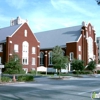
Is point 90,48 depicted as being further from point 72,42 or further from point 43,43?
point 43,43

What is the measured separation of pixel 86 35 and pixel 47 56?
14.6 meters

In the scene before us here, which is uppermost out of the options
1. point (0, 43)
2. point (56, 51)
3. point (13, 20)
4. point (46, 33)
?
point (13, 20)

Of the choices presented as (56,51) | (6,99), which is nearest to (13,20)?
(56,51)

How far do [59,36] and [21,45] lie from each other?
18.2 m

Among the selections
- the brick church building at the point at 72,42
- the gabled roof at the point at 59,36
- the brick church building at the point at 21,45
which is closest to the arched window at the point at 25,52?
the brick church building at the point at 21,45

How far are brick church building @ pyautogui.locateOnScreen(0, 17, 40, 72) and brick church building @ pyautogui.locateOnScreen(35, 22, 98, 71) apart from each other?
727 cm

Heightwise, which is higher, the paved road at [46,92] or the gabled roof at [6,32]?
the gabled roof at [6,32]

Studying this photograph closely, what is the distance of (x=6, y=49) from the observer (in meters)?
54.3

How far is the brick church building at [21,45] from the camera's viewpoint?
2143 inches

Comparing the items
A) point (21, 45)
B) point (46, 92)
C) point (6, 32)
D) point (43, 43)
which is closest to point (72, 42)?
point (43, 43)

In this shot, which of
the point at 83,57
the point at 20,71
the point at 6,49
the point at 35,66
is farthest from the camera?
the point at 83,57

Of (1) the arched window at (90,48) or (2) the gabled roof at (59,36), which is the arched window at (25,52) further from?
(1) the arched window at (90,48)

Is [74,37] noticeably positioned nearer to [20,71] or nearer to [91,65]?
[91,65]

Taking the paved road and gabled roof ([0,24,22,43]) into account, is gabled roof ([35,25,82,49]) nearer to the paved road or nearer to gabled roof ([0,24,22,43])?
gabled roof ([0,24,22,43])
